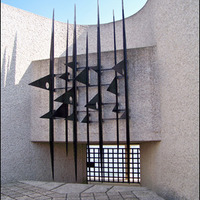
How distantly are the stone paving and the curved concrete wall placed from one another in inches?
14.5

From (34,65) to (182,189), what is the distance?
4738 millimetres

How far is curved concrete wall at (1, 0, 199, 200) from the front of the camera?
351 centimetres

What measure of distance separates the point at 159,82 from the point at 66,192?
10.8 ft

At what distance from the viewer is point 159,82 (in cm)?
479

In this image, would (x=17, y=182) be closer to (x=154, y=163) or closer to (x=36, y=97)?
(x=36, y=97)

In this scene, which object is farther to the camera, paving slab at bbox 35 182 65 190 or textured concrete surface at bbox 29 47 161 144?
paving slab at bbox 35 182 65 190

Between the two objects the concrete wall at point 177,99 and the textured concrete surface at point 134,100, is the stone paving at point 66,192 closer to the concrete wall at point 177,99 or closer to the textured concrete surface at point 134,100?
the concrete wall at point 177,99

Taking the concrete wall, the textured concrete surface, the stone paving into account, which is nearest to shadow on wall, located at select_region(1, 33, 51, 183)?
the stone paving

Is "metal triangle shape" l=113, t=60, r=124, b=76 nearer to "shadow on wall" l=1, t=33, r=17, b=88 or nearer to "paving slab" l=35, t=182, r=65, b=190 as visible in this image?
"shadow on wall" l=1, t=33, r=17, b=88

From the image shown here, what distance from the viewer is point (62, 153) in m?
6.70

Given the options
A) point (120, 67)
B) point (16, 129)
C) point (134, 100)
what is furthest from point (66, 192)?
point (120, 67)

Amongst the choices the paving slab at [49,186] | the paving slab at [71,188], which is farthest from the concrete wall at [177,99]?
the paving slab at [49,186]

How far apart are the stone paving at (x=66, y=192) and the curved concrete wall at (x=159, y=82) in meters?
0.37

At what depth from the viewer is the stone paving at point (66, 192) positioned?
14.5 ft
